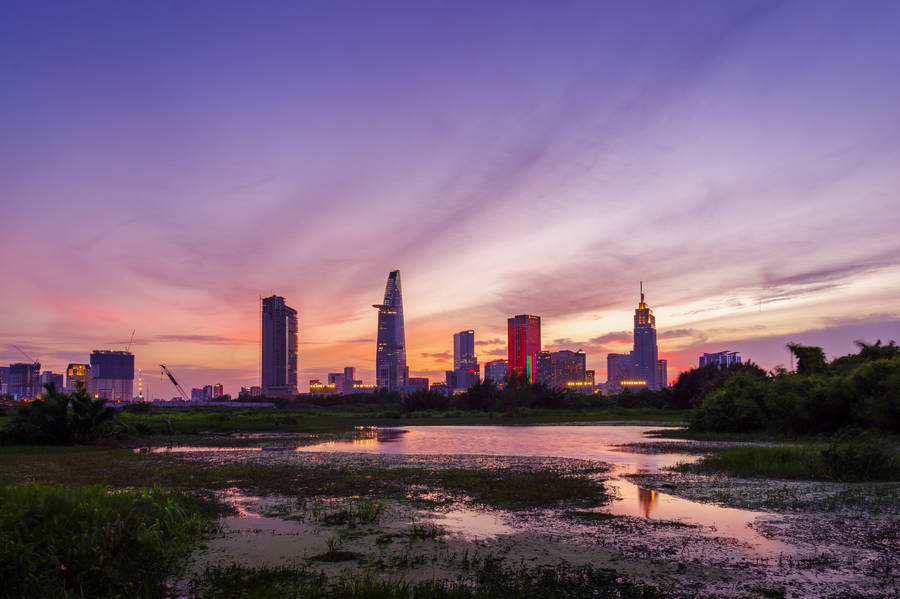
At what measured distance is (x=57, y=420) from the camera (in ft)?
96.6

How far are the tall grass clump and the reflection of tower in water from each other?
886 centimetres

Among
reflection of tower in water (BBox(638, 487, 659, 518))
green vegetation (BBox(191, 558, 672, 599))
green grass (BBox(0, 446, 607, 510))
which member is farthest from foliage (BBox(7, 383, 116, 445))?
reflection of tower in water (BBox(638, 487, 659, 518))

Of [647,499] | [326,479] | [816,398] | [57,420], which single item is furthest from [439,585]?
[816,398]

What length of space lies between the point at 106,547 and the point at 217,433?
120 feet

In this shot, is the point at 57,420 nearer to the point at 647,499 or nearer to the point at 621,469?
the point at 621,469

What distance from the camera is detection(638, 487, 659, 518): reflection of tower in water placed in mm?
12930

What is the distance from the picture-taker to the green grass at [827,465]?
16.8 m

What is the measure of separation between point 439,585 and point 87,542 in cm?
463

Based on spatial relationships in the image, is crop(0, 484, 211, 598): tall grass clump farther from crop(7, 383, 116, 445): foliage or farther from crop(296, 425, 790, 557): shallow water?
crop(7, 383, 116, 445): foliage

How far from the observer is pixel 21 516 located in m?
8.43

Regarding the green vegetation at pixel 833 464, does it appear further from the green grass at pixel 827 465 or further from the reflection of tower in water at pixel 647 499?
the reflection of tower in water at pixel 647 499

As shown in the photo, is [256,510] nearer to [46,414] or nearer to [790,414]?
[46,414]

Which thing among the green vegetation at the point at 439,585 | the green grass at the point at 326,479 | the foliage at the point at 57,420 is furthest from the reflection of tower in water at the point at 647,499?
the foliage at the point at 57,420

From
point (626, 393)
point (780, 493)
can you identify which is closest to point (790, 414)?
point (780, 493)
